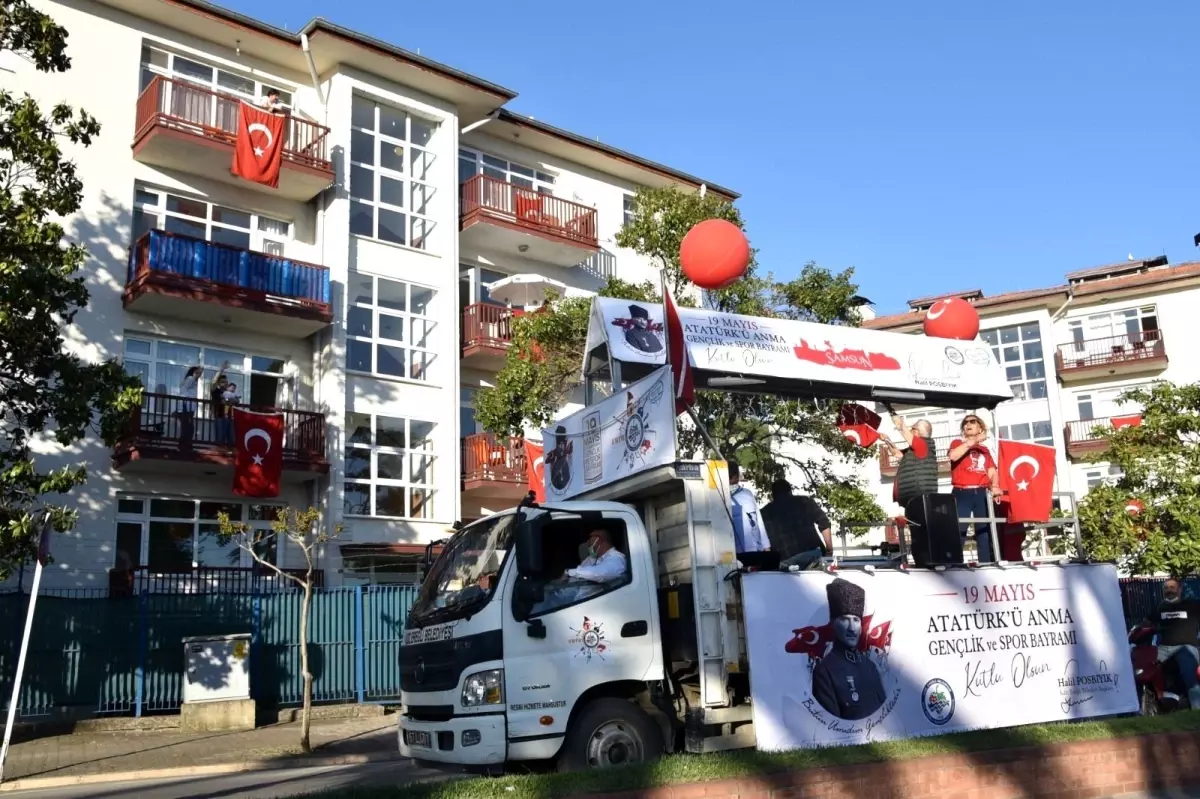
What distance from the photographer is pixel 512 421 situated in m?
20.9

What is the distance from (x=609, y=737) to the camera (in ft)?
28.5

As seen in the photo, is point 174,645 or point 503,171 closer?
point 174,645

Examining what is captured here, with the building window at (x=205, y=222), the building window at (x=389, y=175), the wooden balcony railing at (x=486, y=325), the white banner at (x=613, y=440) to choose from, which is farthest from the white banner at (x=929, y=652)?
the building window at (x=389, y=175)

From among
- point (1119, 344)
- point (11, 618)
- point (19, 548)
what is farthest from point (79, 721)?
point (1119, 344)

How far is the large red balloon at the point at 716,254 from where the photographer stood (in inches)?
411

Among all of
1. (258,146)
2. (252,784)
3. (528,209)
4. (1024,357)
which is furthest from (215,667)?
(1024,357)

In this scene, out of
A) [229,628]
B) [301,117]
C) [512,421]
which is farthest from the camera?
[301,117]

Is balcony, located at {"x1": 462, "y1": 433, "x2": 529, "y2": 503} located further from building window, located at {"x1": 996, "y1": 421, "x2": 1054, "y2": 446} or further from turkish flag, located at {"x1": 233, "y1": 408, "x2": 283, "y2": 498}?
building window, located at {"x1": 996, "y1": 421, "x2": 1054, "y2": 446}

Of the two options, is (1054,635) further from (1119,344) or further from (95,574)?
(1119,344)

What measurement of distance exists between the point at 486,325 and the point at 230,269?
22.4ft

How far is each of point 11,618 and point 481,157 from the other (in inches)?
700

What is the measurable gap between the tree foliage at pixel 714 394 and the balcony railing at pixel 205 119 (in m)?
7.04

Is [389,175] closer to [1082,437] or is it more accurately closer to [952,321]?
[952,321]

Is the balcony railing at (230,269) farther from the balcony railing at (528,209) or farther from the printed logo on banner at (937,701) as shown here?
the printed logo on banner at (937,701)
